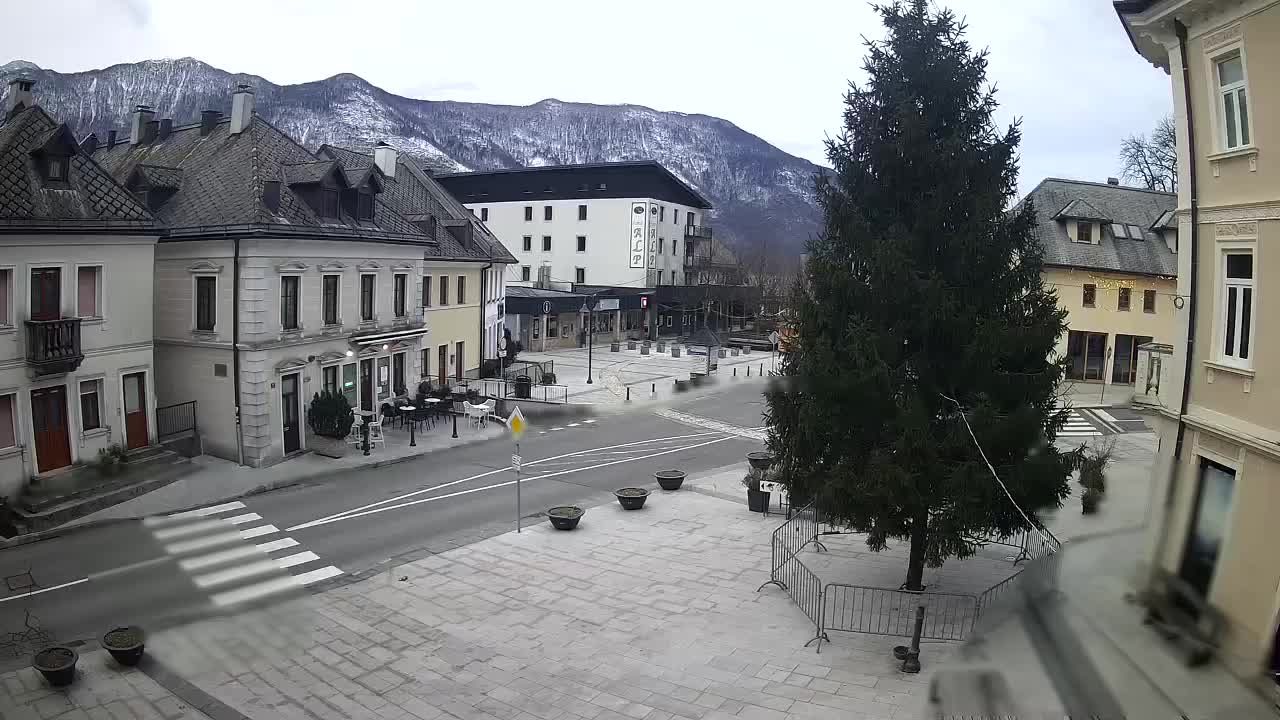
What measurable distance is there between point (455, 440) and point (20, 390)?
39.2 feet

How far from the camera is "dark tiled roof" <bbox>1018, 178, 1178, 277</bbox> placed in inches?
592

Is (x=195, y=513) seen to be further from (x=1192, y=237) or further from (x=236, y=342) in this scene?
(x=1192, y=237)

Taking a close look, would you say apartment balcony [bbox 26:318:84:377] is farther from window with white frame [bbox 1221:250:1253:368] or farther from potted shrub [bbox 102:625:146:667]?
→ window with white frame [bbox 1221:250:1253:368]

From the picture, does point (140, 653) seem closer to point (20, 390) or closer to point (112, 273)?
point (20, 390)

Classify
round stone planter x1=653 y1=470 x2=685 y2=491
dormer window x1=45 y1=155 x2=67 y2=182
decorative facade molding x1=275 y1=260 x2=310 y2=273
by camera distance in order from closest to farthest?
dormer window x1=45 y1=155 x2=67 y2=182, round stone planter x1=653 y1=470 x2=685 y2=491, decorative facade molding x1=275 y1=260 x2=310 y2=273

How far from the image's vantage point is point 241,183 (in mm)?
24031

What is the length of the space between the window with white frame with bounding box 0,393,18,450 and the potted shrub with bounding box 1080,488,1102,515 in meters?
22.6

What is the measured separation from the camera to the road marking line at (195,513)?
17844mm

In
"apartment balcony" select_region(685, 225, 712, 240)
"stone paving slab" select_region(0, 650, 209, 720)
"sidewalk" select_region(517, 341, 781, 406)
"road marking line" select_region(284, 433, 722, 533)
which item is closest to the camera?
"stone paving slab" select_region(0, 650, 209, 720)

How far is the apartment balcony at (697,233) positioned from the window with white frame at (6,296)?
57.1 metres

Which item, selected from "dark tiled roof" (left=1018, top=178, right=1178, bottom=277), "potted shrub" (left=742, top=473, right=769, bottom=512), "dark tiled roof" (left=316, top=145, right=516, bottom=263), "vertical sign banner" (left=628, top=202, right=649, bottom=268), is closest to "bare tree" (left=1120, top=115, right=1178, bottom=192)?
"dark tiled roof" (left=1018, top=178, right=1178, bottom=277)

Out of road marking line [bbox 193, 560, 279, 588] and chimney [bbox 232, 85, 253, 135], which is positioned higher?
chimney [bbox 232, 85, 253, 135]

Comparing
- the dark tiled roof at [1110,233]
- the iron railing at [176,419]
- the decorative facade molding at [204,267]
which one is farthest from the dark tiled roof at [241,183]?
the dark tiled roof at [1110,233]

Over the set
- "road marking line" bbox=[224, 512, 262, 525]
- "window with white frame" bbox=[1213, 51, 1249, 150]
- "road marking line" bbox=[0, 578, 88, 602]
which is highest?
"window with white frame" bbox=[1213, 51, 1249, 150]
